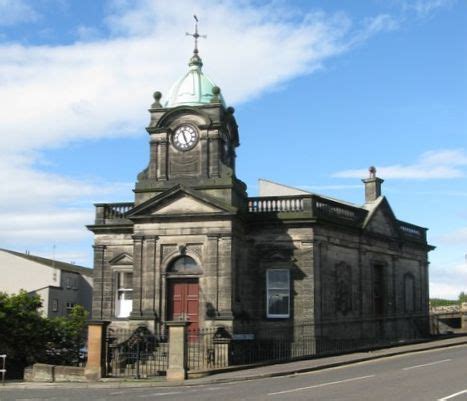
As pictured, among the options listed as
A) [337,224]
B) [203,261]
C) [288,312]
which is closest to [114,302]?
[203,261]

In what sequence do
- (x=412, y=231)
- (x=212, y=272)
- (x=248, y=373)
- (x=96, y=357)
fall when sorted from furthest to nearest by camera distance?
(x=412, y=231)
(x=212, y=272)
(x=96, y=357)
(x=248, y=373)

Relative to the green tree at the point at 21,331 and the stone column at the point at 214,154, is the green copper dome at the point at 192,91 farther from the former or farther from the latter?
the green tree at the point at 21,331

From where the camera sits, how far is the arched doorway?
2761cm

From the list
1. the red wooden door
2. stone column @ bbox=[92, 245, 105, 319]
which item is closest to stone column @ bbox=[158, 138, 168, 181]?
the red wooden door

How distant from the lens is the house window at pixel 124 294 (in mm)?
30984

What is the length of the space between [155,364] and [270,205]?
9.05m

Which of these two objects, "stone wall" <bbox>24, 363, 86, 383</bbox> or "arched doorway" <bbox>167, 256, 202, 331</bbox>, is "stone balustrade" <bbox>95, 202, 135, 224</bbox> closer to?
"arched doorway" <bbox>167, 256, 202, 331</bbox>

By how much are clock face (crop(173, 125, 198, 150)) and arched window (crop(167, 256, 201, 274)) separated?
16.0 ft

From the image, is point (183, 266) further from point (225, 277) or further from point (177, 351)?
point (177, 351)

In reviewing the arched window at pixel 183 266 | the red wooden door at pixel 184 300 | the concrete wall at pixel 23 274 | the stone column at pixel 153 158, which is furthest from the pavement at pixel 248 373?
the concrete wall at pixel 23 274

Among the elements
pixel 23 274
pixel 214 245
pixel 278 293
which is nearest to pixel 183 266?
pixel 214 245

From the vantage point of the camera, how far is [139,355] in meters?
23.6

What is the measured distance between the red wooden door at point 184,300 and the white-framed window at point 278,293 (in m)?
3.67

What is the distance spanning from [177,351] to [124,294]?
1035 cm
